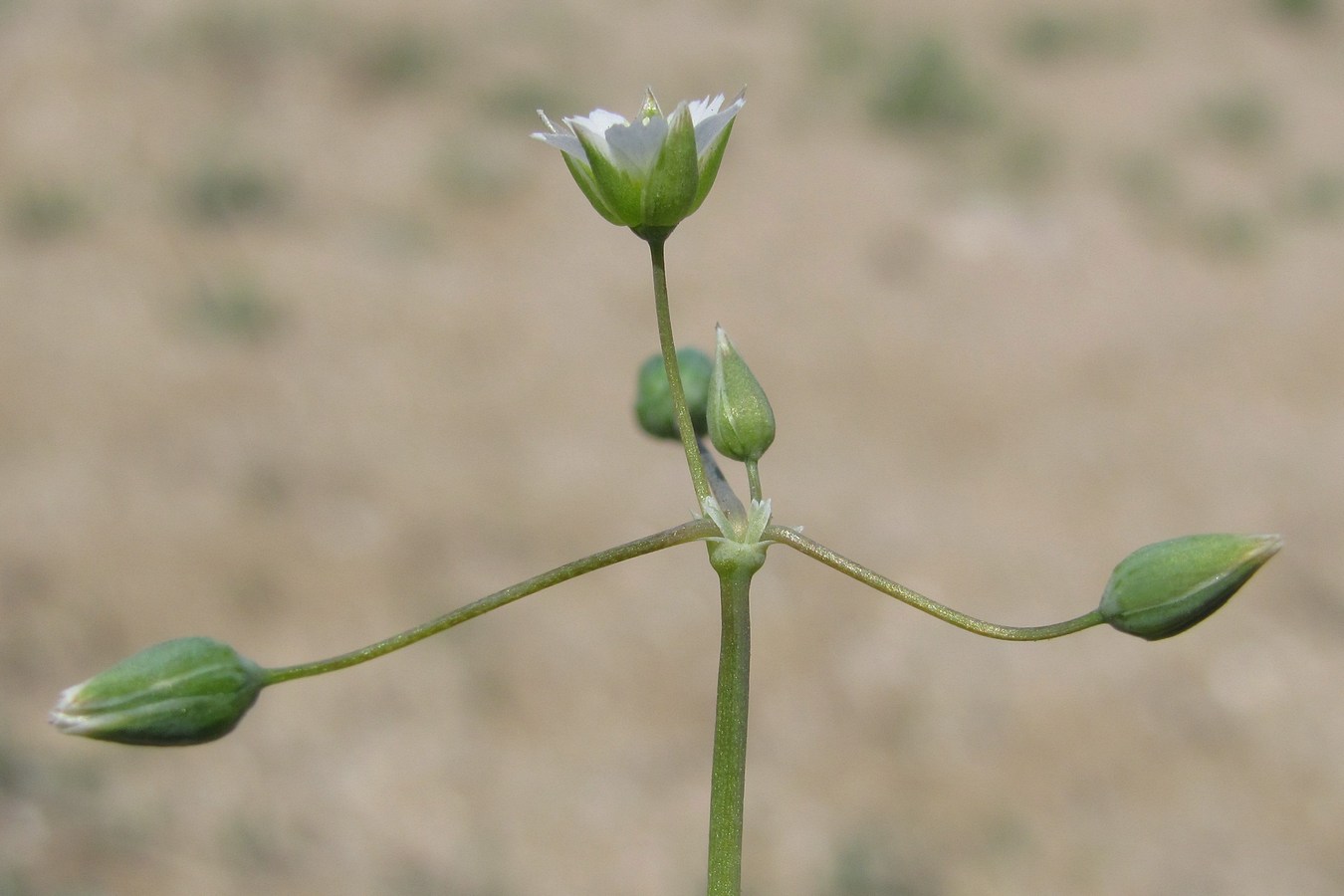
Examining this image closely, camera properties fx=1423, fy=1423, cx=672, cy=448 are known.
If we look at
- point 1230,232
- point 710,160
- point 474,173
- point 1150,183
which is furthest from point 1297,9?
point 710,160

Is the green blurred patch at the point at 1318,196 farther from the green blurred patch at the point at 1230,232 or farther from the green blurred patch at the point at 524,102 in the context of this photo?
the green blurred patch at the point at 524,102

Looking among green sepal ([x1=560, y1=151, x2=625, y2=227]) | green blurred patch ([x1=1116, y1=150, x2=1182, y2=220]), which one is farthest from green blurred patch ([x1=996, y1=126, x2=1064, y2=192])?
green sepal ([x1=560, y1=151, x2=625, y2=227])

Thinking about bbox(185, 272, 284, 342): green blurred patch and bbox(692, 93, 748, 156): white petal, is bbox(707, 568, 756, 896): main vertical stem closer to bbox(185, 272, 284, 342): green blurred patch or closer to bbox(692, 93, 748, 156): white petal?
bbox(692, 93, 748, 156): white petal

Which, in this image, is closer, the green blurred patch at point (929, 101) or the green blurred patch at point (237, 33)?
the green blurred patch at point (237, 33)

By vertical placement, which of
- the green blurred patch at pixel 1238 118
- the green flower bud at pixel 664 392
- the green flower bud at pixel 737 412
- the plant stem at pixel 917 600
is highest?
the green blurred patch at pixel 1238 118

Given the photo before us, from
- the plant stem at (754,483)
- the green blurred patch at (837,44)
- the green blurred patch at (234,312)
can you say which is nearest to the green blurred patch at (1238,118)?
the green blurred patch at (837,44)

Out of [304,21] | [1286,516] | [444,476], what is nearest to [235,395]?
[444,476]

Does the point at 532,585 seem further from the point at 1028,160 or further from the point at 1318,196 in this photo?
the point at 1318,196
